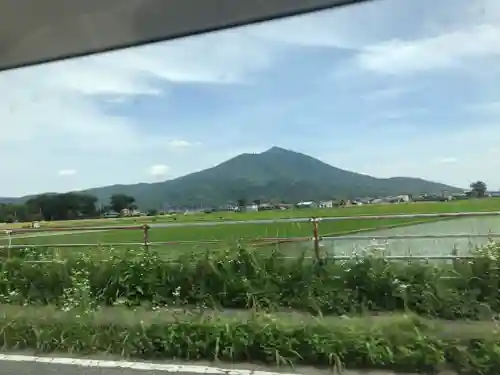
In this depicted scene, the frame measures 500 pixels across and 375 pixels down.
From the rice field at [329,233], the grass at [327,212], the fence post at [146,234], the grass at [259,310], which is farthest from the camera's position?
the fence post at [146,234]

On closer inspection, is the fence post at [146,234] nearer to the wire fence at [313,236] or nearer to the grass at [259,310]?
the wire fence at [313,236]

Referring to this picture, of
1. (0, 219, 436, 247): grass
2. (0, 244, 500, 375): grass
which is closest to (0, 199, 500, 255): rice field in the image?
(0, 219, 436, 247): grass

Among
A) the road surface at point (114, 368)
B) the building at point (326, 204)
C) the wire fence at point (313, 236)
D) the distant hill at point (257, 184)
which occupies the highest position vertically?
the distant hill at point (257, 184)

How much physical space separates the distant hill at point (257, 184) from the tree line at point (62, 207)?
0.23ft

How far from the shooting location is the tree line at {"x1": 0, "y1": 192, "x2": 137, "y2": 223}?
4.21 metres

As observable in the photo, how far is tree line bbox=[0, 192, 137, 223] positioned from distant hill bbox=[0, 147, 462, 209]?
2.8 inches

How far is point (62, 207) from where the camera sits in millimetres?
4355

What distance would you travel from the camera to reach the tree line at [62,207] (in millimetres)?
4207

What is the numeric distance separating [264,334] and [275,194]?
139 centimetres

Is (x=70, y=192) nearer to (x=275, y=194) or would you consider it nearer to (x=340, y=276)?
(x=275, y=194)

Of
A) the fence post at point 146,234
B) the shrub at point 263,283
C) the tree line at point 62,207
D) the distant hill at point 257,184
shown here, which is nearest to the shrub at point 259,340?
the shrub at point 263,283

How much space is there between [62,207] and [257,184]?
1.80 m

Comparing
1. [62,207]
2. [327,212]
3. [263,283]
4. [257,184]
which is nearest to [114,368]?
[263,283]

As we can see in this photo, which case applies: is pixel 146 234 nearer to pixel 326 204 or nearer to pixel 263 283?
pixel 263 283
